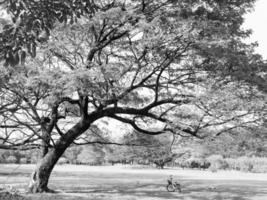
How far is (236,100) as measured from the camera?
1238 centimetres

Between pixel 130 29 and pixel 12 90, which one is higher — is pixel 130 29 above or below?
above

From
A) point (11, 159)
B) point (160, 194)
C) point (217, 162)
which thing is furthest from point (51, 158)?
point (11, 159)

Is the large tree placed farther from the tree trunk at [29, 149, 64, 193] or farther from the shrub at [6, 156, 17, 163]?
the shrub at [6, 156, 17, 163]

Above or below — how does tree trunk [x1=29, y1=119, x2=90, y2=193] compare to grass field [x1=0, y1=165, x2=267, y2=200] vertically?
above

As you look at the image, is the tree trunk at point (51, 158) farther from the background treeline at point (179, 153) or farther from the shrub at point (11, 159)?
the shrub at point (11, 159)

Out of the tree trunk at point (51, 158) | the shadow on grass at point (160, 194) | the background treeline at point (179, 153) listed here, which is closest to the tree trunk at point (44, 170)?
the tree trunk at point (51, 158)

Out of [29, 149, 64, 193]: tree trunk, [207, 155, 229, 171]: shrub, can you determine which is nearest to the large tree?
[29, 149, 64, 193]: tree trunk

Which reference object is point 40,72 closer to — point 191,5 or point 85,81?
point 85,81

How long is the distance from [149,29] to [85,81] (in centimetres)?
299

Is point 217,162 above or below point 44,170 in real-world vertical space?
above

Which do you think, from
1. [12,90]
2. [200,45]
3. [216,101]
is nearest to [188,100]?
[216,101]

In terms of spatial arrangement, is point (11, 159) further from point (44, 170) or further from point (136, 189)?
point (44, 170)

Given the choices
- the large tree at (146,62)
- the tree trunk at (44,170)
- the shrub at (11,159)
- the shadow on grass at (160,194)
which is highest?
the large tree at (146,62)

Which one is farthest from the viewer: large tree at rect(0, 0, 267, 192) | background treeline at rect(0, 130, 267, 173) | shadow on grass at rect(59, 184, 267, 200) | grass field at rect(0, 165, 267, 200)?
shadow on grass at rect(59, 184, 267, 200)
